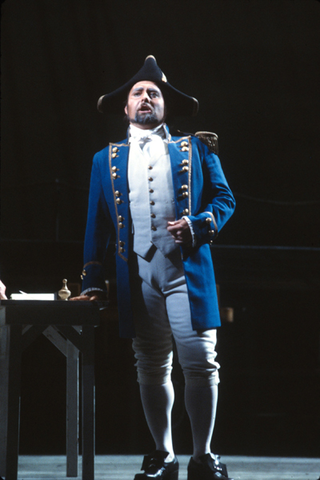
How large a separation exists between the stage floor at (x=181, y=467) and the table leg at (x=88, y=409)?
0.97ft

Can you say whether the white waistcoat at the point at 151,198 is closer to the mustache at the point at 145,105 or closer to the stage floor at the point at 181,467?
the mustache at the point at 145,105

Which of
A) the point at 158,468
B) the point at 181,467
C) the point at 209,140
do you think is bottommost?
the point at 181,467

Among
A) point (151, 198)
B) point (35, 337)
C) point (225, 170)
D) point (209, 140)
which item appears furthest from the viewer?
point (225, 170)

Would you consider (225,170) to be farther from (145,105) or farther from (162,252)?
(162,252)

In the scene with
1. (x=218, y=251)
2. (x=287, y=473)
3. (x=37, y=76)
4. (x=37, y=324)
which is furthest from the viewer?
(x=218, y=251)

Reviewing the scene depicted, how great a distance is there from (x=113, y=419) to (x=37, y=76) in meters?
2.14

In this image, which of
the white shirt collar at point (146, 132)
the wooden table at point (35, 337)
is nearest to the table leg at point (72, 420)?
the wooden table at point (35, 337)

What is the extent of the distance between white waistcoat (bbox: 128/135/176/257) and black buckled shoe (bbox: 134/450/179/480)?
730 millimetres

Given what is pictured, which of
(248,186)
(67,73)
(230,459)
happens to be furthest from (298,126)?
(230,459)

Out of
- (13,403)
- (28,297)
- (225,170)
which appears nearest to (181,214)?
(28,297)

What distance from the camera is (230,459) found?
2.35 meters

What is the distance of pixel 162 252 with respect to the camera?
1944 millimetres

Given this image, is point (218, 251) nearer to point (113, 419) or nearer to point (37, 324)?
point (113, 419)

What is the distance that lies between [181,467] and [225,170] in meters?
1.91
